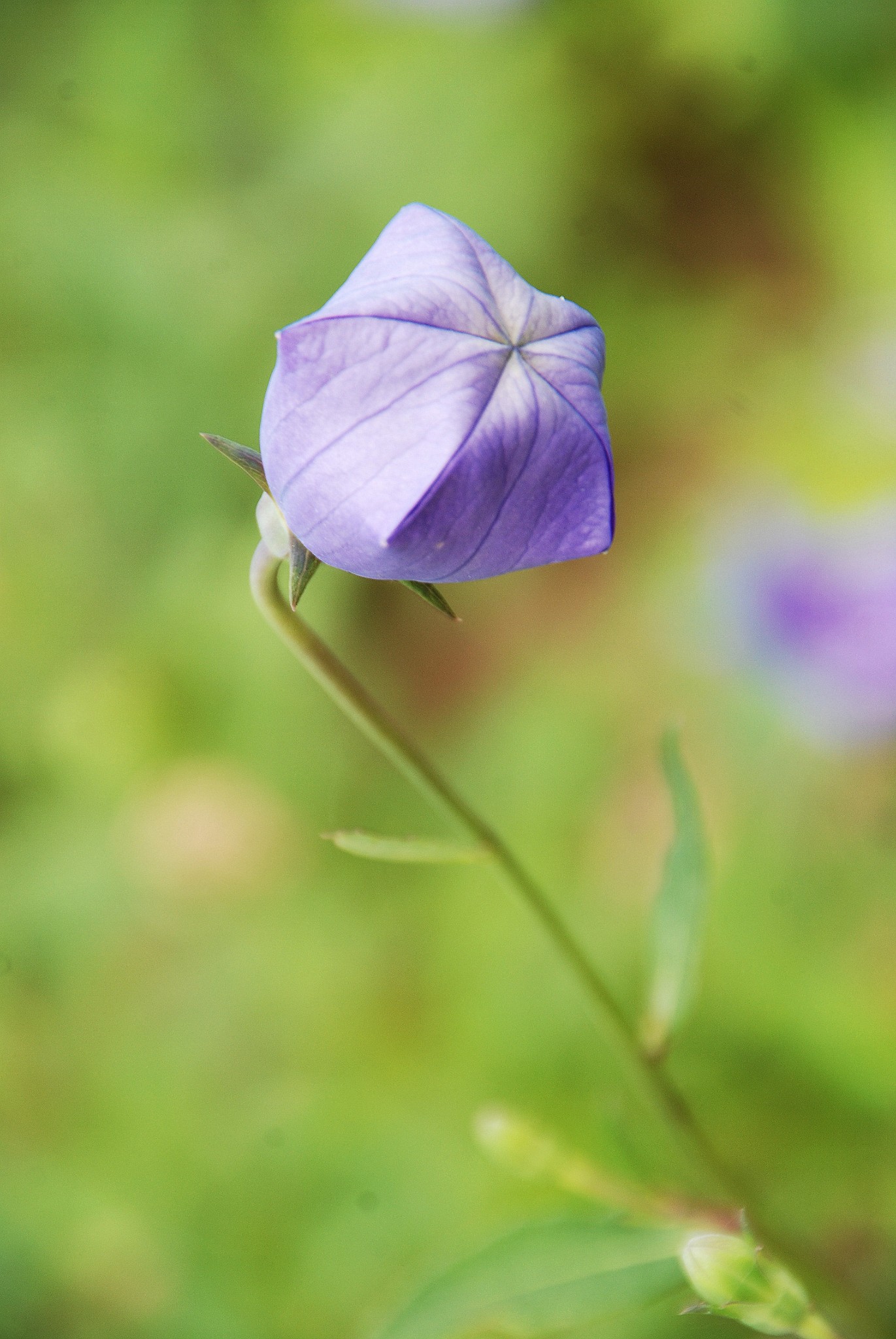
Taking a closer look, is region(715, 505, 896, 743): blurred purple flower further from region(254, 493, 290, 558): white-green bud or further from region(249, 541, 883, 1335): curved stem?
region(254, 493, 290, 558): white-green bud

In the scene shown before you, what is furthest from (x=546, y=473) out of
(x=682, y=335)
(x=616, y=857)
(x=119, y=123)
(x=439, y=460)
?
(x=119, y=123)

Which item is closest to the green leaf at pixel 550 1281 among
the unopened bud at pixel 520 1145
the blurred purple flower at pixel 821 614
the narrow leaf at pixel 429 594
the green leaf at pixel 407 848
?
the unopened bud at pixel 520 1145

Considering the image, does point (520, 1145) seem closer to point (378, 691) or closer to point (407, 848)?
point (407, 848)

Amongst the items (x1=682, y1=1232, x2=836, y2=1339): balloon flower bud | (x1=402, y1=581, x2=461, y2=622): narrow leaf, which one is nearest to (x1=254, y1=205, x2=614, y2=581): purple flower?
(x1=402, y1=581, x2=461, y2=622): narrow leaf

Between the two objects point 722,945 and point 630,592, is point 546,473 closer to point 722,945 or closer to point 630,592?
point 722,945

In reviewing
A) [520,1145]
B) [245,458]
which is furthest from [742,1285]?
[245,458]
